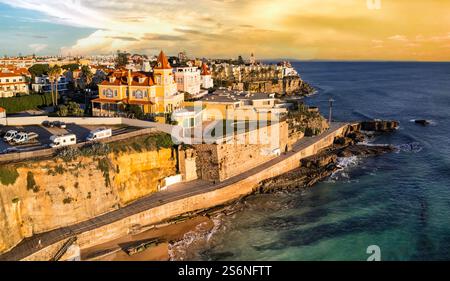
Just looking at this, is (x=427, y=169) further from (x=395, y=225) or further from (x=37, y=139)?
(x=37, y=139)

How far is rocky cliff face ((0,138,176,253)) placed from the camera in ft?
64.1

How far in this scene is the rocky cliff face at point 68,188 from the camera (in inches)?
770

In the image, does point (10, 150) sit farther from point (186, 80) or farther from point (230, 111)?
point (186, 80)

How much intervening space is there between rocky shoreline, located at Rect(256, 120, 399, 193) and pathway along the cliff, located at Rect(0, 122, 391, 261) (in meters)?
1.73

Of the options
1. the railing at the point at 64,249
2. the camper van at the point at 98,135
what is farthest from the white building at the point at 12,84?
the railing at the point at 64,249

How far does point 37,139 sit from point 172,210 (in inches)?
428

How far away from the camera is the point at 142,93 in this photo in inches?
1411

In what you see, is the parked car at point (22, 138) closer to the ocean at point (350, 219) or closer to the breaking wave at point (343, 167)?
the ocean at point (350, 219)

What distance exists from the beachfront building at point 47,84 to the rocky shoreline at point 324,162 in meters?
33.3

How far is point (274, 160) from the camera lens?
113 ft

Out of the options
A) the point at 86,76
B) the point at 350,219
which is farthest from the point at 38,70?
the point at 350,219

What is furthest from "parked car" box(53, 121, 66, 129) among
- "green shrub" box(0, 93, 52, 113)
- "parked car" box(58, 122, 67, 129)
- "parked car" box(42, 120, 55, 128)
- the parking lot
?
"green shrub" box(0, 93, 52, 113)

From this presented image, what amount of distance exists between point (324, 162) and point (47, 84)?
38.4 metres
